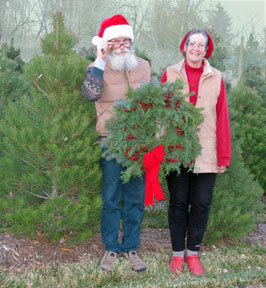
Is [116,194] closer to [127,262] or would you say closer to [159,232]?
[127,262]

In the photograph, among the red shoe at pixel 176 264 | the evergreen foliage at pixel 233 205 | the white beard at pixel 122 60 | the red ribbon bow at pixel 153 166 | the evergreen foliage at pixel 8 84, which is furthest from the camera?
the evergreen foliage at pixel 8 84

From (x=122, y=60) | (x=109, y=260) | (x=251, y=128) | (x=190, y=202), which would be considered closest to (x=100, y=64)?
(x=122, y=60)

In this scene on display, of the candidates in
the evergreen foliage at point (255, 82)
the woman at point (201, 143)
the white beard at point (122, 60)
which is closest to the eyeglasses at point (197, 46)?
the woman at point (201, 143)

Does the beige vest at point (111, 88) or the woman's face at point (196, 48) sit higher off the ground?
the woman's face at point (196, 48)

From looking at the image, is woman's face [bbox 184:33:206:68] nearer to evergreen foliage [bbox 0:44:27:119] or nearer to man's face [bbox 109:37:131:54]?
man's face [bbox 109:37:131:54]

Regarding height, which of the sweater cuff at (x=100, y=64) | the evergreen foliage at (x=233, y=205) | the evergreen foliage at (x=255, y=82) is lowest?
the evergreen foliage at (x=233, y=205)

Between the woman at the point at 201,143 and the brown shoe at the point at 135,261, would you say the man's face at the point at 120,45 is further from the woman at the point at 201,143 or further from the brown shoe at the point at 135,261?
the brown shoe at the point at 135,261

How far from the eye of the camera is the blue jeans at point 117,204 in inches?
144

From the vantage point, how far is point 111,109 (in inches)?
142

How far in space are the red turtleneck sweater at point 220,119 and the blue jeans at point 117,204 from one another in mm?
842

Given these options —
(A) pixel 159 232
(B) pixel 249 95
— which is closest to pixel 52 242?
(A) pixel 159 232

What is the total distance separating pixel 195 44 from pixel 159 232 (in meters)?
2.72

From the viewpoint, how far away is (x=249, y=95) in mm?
6852

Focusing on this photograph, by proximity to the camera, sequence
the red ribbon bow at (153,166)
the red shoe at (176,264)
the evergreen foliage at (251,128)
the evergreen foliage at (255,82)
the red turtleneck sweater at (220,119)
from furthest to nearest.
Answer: the evergreen foliage at (255,82), the evergreen foliage at (251,128), the red shoe at (176,264), the red turtleneck sweater at (220,119), the red ribbon bow at (153,166)
